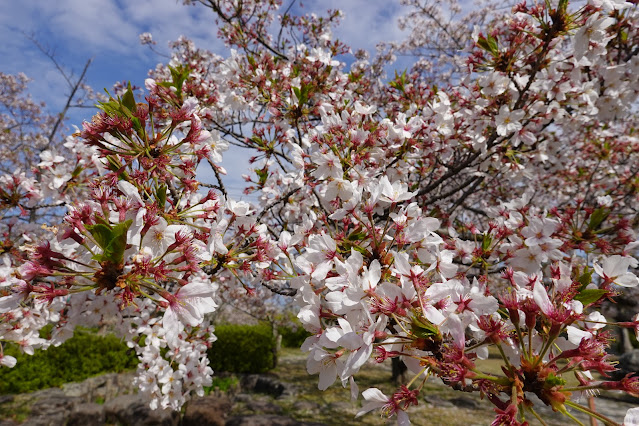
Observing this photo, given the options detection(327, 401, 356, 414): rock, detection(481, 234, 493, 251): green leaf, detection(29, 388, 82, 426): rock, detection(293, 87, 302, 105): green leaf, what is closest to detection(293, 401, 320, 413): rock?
detection(327, 401, 356, 414): rock

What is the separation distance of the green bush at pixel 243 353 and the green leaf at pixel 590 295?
35.4ft

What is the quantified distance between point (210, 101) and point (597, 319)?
11.7 ft

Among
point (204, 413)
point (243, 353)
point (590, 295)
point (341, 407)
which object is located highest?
point (590, 295)

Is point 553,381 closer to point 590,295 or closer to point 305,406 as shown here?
point 590,295

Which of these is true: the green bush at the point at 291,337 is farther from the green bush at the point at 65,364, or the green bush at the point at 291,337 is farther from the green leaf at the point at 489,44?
the green leaf at the point at 489,44

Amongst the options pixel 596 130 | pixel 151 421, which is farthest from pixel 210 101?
pixel 596 130

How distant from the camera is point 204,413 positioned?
19.3 feet

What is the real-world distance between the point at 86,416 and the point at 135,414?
0.87 metres

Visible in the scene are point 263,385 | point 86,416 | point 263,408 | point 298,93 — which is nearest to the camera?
point 298,93

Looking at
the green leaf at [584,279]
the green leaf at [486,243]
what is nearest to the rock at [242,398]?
the green leaf at [486,243]

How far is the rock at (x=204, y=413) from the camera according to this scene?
228 inches

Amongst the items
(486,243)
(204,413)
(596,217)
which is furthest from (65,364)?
(596,217)

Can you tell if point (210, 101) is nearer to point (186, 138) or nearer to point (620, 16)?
point (186, 138)

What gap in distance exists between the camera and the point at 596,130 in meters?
6.12
